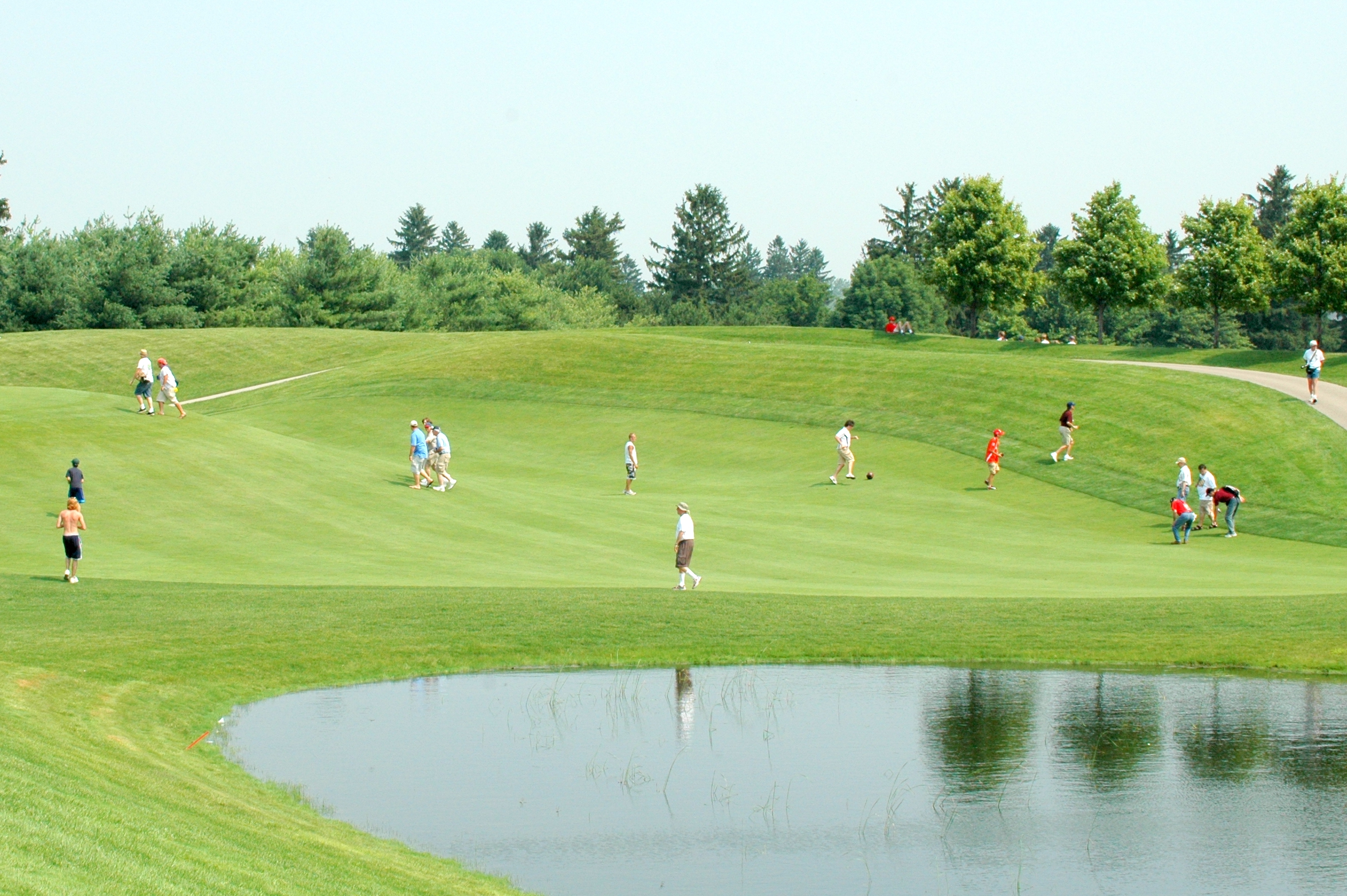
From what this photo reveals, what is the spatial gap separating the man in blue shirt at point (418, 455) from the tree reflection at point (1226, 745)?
Result: 24376 mm

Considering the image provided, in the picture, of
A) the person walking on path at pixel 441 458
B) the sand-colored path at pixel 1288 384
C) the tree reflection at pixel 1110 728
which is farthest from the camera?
the sand-colored path at pixel 1288 384

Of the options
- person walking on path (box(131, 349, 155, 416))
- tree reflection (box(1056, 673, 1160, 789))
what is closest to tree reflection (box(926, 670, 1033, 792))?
tree reflection (box(1056, 673, 1160, 789))

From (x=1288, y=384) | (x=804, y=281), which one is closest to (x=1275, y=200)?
(x=804, y=281)

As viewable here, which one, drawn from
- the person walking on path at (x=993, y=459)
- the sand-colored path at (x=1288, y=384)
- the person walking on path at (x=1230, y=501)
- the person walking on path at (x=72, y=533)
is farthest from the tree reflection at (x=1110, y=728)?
the sand-colored path at (x=1288, y=384)

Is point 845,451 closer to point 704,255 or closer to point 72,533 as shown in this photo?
point 72,533

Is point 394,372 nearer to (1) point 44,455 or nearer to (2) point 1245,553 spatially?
(1) point 44,455

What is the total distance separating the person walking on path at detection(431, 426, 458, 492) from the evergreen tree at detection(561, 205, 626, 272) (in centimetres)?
16024

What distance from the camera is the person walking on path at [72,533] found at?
910 inches

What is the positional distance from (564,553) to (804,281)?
130896mm

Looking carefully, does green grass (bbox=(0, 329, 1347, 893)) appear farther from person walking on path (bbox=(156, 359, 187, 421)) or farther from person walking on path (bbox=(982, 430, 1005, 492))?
person walking on path (bbox=(156, 359, 187, 421))

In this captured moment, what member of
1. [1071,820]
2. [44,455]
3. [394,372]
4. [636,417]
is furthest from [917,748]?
[394,372]

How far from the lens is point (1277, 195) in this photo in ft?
458

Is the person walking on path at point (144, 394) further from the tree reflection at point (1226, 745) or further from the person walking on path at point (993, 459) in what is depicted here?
the tree reflection at point (1226, 745)

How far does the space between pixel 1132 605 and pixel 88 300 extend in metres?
82.6
